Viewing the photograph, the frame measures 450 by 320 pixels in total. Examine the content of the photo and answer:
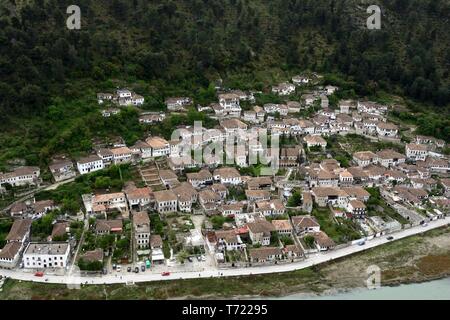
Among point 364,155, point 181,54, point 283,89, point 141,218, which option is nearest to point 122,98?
point 181,54

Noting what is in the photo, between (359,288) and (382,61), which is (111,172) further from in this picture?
(382,61)

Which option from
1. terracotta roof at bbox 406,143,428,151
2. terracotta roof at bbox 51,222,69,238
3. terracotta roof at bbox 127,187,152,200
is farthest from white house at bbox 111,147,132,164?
terracotta roof at bbox 406,143,428,151

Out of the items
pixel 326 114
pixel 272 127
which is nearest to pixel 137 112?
pixel 272 127

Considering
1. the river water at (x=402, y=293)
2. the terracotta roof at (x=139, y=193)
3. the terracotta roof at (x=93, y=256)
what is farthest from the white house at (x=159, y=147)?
the river water at (x=402, y=293)

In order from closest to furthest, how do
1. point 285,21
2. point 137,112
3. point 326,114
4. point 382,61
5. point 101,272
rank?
point 101,272
point 137,112
point 326,114
point 382,61
point 285,21

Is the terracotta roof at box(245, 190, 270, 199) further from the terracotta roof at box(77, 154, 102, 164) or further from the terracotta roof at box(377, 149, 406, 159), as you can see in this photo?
the terracotta roof at box(377, 149, 406, 159)

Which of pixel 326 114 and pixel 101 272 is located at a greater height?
pixel 326 114

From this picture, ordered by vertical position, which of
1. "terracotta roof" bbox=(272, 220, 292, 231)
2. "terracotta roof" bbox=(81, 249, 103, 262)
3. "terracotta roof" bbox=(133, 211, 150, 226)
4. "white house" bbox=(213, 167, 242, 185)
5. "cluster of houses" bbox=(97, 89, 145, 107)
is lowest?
"terracotta roof" bbox=(81, 249, 103, 262)

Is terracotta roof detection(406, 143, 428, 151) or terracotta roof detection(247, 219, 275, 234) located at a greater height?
terracotta roof detection(406, 143, 428, 151)
